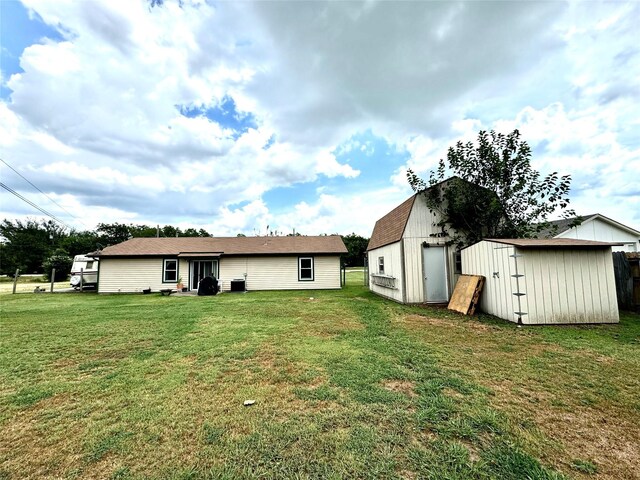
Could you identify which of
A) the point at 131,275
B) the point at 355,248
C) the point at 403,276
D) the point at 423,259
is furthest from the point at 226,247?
the point at 355,248

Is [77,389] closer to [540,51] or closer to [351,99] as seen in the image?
[351,99]

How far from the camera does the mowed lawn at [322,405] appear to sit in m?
2.09

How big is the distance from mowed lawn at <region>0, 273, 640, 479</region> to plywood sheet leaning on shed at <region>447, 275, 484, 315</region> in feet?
7.81

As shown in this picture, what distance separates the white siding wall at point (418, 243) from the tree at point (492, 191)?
13.1 inches

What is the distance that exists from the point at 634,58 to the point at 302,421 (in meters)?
13.0

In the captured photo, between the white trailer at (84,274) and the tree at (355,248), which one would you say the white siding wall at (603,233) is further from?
the white trailer at (84,274)

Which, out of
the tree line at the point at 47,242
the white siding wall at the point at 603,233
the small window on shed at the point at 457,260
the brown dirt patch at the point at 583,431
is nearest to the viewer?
the brown dirt patch at the point at 583,431

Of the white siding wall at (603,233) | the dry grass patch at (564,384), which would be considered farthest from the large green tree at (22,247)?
the white siding wall at (603,233)

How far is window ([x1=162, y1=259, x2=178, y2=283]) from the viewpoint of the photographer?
56.5 ft

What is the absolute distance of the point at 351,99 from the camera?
463 inches

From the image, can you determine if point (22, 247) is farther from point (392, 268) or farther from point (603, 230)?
point (603, 230)

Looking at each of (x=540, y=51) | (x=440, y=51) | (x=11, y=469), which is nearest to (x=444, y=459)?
(x=11, y=469)

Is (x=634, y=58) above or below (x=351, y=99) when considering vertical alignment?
below

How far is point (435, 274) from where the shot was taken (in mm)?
10688
